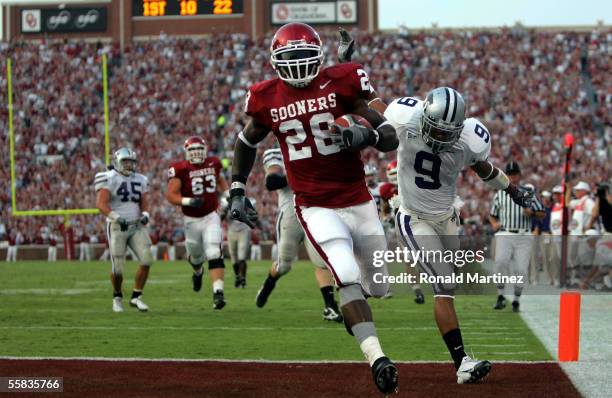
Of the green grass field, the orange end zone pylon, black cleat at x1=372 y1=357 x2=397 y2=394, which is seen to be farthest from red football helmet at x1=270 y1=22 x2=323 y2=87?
the green grass field

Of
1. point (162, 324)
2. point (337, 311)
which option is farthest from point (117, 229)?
point (337, 311)

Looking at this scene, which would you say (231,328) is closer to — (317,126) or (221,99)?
(317,126)

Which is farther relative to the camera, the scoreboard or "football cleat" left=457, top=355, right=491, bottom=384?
the scoreboard

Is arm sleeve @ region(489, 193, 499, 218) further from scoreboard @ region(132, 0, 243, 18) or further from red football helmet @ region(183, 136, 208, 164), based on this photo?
scoreboard @ region(132, 0, 243, 18)

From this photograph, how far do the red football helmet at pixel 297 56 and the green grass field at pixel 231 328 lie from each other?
2.34 m

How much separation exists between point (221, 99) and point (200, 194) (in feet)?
74.8

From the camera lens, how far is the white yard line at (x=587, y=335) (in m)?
6.08

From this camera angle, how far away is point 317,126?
19.1 feet

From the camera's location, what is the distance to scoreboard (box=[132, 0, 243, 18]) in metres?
37.6

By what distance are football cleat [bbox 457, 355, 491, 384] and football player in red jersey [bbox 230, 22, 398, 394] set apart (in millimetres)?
711

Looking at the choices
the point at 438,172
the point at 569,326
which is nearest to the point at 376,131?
the point at 438,172

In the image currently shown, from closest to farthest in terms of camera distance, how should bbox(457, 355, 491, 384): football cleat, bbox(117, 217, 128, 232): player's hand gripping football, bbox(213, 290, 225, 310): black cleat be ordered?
1. bbox(457, 355, 491, 384): football cleat
2. bbox(213, 290, 225, 310): black cleat
3. bbox(117, 217, 128, 232): player's hand gripping football

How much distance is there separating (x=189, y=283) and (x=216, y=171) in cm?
534

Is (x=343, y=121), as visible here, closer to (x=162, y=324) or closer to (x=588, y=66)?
(x=162, y=324)
